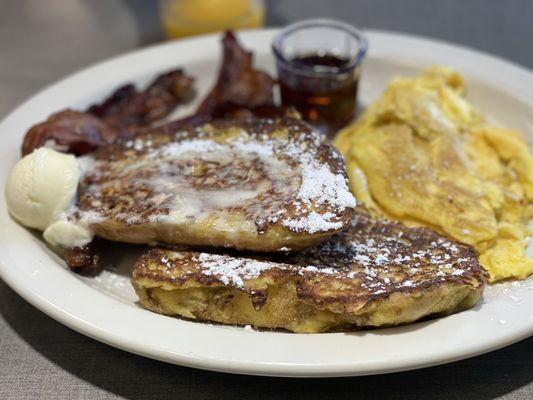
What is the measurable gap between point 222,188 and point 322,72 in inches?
38.9

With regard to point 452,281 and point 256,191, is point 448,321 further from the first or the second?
point 256,191

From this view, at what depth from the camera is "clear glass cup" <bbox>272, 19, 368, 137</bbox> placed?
2.96 meters

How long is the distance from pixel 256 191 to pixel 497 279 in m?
0.88

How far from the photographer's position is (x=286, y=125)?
97.9 inches

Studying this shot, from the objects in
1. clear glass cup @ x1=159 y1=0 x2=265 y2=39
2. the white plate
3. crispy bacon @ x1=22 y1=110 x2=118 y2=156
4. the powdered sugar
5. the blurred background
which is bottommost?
the blurred background

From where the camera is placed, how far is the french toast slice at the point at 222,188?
79.3 inches

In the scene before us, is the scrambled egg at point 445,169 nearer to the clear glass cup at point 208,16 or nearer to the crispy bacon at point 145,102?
the crispy bacon at point 145,102

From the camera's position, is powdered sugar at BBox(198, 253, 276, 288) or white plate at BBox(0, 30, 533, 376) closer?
white plate at BBox(0, 30, 533, 376)

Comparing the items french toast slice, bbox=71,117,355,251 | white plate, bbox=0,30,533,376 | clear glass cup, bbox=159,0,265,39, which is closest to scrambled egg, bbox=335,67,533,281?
white plate, bbox=0,30,533,376

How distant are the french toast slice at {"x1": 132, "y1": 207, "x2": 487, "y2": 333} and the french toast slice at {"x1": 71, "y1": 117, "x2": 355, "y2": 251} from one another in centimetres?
10

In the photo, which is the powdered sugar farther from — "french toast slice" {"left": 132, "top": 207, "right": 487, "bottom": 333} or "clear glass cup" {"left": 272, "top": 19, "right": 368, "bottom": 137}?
"clear glass cup" {"left": 272, "top": 19, "right": 368, "bottom": 137}

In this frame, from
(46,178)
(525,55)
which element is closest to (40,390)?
(46,178)

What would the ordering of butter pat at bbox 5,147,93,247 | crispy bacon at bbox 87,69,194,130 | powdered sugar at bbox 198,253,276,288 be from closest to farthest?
powdered sugar at bbox 198,253,276,288
butter pat at bbox 5,147,93,247
crispy bacon at bbox 87,69,194,130

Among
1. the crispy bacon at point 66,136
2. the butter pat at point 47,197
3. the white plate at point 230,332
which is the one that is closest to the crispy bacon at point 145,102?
the crispy bacon at point 66,136
